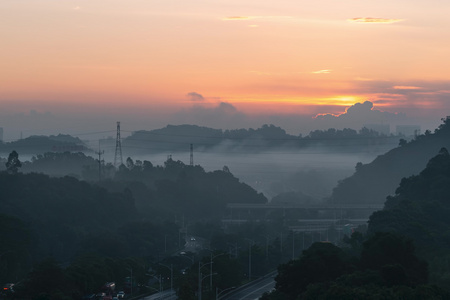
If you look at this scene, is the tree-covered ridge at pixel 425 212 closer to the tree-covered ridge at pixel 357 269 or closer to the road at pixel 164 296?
the tree-covered ridge at pixel 357 269

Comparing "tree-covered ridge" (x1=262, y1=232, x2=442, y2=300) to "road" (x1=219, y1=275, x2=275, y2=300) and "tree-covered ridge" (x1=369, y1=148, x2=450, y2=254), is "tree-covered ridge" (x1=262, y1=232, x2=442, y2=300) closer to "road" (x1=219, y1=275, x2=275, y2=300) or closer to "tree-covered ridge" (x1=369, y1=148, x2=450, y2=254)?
"road" (x1=219, y1=275, x2=275, y2=300)

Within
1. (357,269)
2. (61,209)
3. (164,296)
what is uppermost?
(357,269)

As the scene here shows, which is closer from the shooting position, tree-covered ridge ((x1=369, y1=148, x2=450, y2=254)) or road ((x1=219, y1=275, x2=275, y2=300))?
road ((x1=219, y1=275, x2=275, y2=300))

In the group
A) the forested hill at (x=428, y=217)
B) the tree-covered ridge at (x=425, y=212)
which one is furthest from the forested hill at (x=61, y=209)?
the forested hill at (x=428, y=217)

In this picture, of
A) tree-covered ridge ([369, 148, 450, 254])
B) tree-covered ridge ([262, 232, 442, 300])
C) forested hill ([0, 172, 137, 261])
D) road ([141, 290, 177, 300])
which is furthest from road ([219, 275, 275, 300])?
forested hill ([0, 172, 137, 261])

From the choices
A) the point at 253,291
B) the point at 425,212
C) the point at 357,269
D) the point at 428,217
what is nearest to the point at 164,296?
the point at 253,291

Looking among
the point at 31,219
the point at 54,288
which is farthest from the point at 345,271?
the point at 31,219

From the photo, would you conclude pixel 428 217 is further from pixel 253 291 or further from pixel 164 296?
pixel 164 296

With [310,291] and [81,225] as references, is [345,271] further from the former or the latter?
[81,225]

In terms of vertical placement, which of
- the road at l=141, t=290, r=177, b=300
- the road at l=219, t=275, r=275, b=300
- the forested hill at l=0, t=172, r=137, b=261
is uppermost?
the forested hill at l=0, t=172, r=137, b=261
